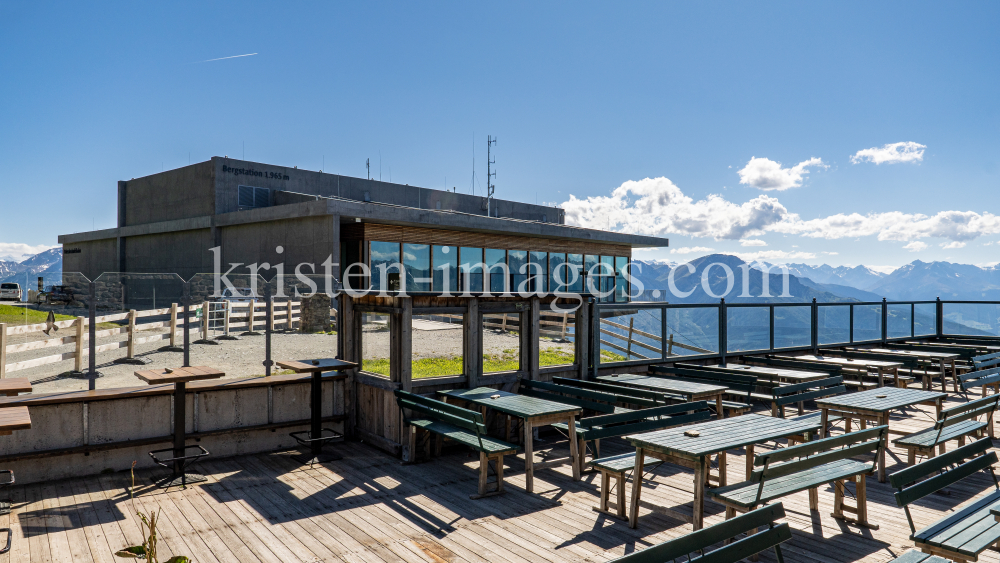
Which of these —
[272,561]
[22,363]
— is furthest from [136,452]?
[272,561]

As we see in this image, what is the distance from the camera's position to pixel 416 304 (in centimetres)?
815

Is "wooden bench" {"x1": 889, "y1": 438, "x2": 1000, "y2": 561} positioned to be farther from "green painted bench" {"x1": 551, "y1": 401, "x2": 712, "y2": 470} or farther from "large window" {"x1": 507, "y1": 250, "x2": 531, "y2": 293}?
"large window" {"x1": 507, "y1": 250, "x2": 531, "y2": 293}

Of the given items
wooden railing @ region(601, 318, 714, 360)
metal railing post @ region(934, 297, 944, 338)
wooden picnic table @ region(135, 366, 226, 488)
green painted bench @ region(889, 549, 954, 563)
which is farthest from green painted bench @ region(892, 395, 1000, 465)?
metal railing post @ region(934, 297, 944, 338)

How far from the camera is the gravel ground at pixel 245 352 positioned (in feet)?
25.9

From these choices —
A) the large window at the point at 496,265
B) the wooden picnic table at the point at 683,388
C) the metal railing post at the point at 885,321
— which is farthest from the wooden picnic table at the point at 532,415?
the large window at the point at 496,265

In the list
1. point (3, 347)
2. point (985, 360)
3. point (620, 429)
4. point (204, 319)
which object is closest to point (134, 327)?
point (204, 319)

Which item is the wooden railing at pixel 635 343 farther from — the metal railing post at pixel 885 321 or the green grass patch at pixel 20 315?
the green grass patch at pixel 20 315

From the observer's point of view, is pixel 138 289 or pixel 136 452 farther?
pixel 138 289

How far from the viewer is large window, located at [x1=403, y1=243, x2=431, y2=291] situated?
868 inches

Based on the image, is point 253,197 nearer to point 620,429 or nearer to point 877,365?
point 877,365

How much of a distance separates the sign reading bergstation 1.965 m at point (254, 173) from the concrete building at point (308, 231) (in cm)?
5

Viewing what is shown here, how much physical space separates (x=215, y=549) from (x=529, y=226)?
21.5 meters

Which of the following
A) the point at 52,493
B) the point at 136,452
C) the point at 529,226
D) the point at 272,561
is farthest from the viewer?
the point at 529,226

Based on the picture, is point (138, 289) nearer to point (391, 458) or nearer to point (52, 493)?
point (52, 493)
